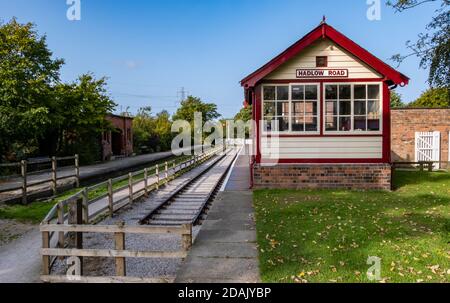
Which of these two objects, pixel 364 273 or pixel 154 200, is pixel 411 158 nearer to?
pixel 154 200

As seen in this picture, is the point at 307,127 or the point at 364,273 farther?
the point at 307,127

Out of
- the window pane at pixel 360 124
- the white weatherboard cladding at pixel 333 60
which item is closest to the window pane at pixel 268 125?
the white weatherboard cladding at pixel 333 60

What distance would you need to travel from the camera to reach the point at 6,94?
63.2 feet

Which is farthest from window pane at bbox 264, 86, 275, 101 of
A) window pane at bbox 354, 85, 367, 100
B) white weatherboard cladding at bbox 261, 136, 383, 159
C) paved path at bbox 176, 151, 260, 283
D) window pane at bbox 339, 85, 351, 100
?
paved path at bbox 176, 151, 260, 283

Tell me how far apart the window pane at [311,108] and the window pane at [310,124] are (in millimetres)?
171

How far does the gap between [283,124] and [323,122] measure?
1.31 metres

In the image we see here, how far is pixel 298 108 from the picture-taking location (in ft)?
41.2

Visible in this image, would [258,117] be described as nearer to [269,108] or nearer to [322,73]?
[269,108]

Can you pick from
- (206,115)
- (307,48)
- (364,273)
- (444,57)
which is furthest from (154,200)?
(206,115)

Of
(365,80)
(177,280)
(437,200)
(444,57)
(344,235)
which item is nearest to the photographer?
(177,280)

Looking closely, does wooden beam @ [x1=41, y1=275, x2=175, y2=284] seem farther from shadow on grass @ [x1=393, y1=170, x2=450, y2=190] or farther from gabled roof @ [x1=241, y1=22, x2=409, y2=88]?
shadow on grass @ [x1=393, y1=170, x2=450, y2=190]

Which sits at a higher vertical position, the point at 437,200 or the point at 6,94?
the point at 6,94

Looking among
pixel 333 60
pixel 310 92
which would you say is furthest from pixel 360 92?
pixel 310 92

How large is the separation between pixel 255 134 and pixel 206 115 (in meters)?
51.5
